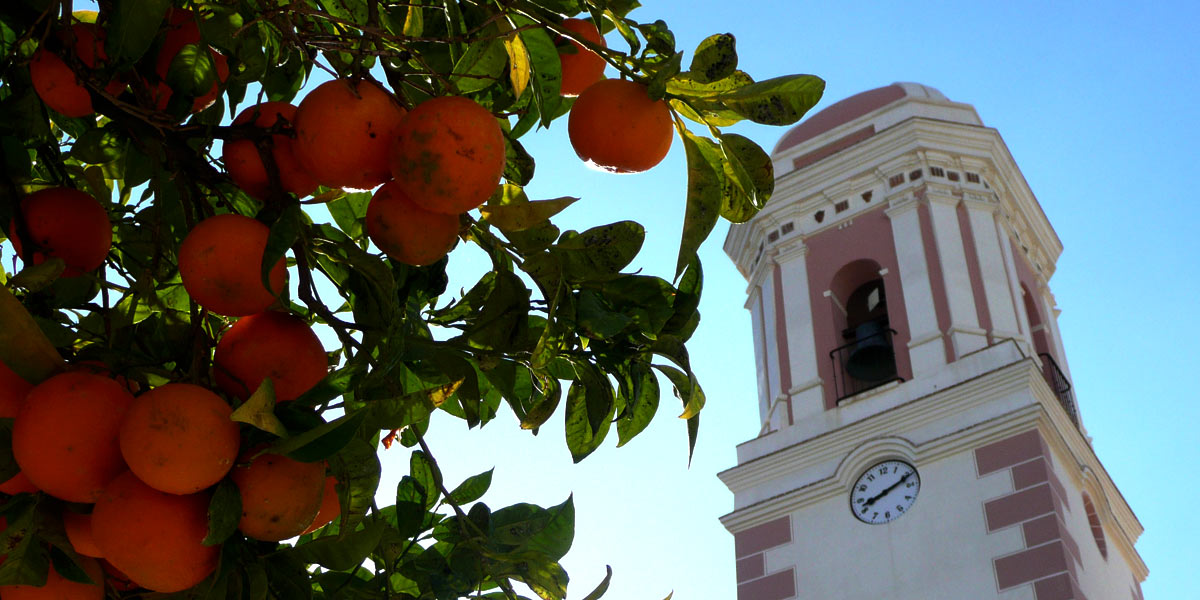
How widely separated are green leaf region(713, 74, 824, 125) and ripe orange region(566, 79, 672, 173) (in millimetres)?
81

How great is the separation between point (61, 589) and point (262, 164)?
0.48 meters

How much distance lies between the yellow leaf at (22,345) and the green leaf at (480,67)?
51 cm

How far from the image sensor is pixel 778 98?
134 cm

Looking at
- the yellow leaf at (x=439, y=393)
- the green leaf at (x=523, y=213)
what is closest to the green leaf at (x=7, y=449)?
the yellow leaf at (x=439, y=393)

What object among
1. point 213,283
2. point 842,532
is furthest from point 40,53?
point 842,532

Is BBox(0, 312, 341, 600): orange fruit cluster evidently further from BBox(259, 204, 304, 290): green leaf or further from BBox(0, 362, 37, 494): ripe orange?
BBox(259, 204, 304, 290): green leaf

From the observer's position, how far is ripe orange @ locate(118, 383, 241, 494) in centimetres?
107

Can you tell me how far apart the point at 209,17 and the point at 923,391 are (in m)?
10.9

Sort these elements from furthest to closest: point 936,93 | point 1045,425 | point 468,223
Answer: point 936,93 < point 1045,425 < point 468,223

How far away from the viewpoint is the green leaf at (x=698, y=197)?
1414 mm

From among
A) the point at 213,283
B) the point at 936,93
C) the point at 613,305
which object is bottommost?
the point at 213,283

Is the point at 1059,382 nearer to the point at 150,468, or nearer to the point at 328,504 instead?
the point at 328,504

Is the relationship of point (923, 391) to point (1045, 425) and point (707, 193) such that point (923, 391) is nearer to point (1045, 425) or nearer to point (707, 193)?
point (1045, 425)

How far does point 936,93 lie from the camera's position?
14883 mm
